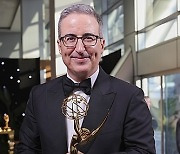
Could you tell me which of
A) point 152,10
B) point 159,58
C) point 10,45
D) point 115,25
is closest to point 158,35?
point 159,58

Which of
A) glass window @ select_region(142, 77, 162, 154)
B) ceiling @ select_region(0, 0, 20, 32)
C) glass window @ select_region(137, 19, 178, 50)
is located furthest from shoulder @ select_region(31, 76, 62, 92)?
ceiling @ select_region(0, 0, 20, 32)

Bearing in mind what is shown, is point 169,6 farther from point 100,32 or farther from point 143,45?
point 100,32

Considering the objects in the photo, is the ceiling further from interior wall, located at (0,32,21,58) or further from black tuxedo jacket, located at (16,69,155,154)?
black tuxedo jacket, located at (16,69,155,154)

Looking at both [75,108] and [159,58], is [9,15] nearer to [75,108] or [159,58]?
[159,58]

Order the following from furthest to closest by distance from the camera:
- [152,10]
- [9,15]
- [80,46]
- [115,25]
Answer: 1. [9,15]
2. [115,25]
3. [152,10]
4. [80,46]

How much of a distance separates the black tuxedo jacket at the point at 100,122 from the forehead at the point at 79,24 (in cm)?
18

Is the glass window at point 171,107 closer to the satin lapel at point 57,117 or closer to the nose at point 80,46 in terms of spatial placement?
the satin lapel at point 57,117

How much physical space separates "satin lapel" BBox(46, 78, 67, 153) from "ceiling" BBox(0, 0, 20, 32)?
13.4 meters

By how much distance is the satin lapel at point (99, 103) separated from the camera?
44.6 inches

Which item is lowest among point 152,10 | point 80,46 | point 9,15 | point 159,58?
point 80,46

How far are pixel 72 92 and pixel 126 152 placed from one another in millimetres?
252

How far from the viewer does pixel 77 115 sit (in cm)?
109

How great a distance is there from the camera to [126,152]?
1.10 metres

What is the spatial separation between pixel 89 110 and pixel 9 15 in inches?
626
